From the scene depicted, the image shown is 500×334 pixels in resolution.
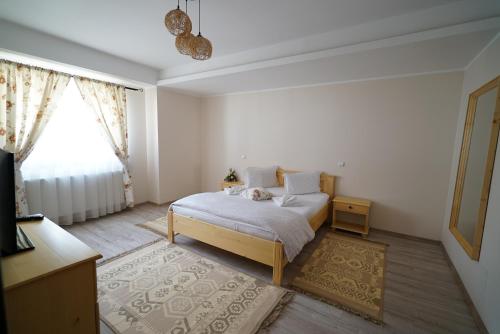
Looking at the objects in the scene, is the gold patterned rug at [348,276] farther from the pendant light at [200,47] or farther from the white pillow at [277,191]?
the pendant light at [200,47]

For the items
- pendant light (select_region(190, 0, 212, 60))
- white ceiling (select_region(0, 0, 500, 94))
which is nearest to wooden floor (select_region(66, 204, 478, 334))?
pendant light (select_region(190, 0, 212, 60))

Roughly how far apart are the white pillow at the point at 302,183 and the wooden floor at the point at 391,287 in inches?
26.7

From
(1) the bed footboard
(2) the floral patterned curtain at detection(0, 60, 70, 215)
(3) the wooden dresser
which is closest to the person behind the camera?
(3) the wooden dresser

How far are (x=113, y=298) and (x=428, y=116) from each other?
4261 millimetres

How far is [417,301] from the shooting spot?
204 centimetres

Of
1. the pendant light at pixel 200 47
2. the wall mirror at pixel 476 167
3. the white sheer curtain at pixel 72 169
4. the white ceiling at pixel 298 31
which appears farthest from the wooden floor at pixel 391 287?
the white ceiling at pixel 298 31

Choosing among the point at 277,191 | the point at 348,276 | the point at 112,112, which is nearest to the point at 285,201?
the point at 277,191

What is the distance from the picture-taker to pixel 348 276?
237cm

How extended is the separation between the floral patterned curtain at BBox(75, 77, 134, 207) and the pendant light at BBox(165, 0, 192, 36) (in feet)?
8.82

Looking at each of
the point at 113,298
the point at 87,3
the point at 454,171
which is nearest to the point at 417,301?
the point at 454,171

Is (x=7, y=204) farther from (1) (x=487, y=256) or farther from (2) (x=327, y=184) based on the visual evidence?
(2) (x=327, y=184)

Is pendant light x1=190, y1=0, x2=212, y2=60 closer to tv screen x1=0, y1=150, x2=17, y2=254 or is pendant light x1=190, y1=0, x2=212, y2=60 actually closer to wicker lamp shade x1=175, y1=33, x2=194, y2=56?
wicker lamp shade x1=175, y1=33, x2=194, y2=56

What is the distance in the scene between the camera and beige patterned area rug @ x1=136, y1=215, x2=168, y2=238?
3354 millimetres

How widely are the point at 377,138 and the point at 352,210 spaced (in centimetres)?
116
